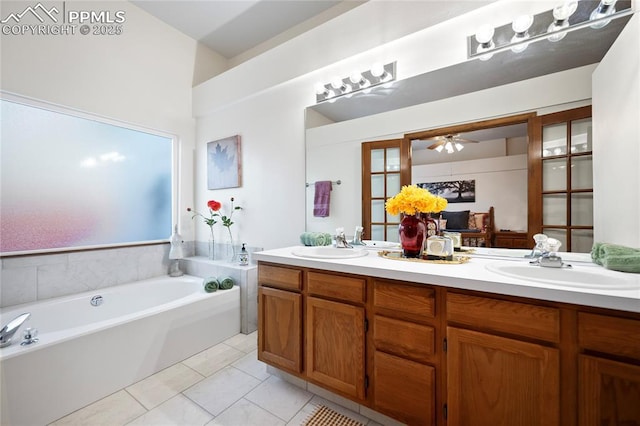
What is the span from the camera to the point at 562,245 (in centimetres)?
132

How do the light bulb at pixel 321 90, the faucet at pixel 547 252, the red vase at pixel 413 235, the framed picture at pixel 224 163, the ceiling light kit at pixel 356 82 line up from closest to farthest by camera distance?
1. the faucet at pixel 547 252
2. the red vase at pixel 413 235
3. the ceiling light kit at pixel 356 82
4. the light bulb at pixel 321 90
5. the framed picture at pixel 224 163

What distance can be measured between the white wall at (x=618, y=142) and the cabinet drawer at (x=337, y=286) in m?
1.22

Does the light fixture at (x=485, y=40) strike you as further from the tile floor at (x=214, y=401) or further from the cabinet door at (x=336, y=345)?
the tile floor at (x=214, y=401)

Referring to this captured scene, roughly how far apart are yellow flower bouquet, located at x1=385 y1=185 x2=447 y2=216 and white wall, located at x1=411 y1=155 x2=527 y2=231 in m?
0.16

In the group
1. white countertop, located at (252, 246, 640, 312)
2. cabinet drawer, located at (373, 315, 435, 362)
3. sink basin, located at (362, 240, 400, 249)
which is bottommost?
cabinet drawer, located at (373, 315, 435, 362)

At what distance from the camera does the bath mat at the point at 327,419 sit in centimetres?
136

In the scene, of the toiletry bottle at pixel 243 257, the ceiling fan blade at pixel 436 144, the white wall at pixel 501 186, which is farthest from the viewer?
the toiletry bottle at pixel 243 257

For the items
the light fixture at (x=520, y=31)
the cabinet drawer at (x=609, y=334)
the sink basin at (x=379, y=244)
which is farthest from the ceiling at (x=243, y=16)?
the cabinet drawer at (x=609, y=334)

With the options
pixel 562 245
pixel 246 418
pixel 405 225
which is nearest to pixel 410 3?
pixel 405 225

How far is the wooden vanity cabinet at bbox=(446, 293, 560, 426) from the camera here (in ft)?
2.92

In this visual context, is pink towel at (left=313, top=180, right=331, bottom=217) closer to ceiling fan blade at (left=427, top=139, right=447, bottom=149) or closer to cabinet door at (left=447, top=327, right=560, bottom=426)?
ceiling fan blade at (left=427, top=139, right=447, bottom=149)

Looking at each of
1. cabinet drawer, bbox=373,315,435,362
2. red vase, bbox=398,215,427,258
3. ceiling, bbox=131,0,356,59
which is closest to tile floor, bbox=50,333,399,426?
cabinet drawer, bbox=373,315,435,362

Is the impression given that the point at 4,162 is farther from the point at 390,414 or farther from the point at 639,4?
the point at 639,4

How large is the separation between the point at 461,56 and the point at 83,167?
3.24m
